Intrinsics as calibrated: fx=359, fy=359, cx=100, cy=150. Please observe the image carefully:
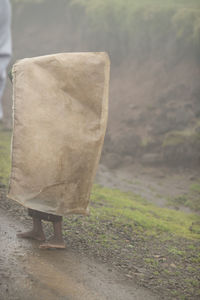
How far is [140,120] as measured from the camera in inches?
598

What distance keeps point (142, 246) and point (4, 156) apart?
6307 millimetres

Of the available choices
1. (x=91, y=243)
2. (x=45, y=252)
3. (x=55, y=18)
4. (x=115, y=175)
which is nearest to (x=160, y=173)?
(x=115, y=175)

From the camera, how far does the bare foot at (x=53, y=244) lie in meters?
3.65

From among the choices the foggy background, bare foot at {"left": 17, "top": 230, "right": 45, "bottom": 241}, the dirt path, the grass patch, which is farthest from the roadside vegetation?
the foggy background

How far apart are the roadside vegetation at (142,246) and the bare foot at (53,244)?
1.05 ft

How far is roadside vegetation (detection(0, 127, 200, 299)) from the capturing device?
3769 mm

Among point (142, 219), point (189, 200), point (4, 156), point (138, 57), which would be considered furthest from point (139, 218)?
point (138, 57)

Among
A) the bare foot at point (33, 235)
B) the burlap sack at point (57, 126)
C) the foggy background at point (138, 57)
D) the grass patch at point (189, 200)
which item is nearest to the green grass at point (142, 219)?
the grass patch at point (189, 200)

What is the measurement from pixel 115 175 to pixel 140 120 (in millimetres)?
4055

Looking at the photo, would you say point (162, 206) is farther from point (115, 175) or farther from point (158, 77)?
point (158, 77)

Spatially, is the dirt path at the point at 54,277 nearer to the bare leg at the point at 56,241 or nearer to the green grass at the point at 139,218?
the bare leg at the point at 56,241

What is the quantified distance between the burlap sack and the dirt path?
50 cm

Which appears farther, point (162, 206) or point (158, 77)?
point (158, 77)

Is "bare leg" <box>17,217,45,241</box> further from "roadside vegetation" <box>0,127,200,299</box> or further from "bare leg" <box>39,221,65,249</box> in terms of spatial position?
"roadside vegetation" <box>0,127,200,299</box>
